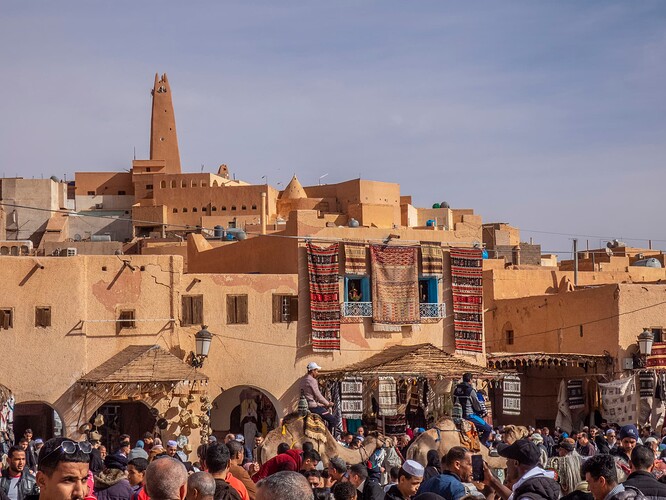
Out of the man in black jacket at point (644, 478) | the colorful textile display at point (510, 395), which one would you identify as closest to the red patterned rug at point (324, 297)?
the colorful textile display at point (510, 395)

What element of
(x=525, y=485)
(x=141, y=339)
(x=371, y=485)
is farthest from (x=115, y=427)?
(x=525, y=485)

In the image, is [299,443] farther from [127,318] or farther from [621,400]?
[621,400]

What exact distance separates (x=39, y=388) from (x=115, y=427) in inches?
117

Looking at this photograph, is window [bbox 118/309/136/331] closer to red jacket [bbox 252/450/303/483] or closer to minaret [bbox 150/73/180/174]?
red jacket [bbox 252/450/303/483]

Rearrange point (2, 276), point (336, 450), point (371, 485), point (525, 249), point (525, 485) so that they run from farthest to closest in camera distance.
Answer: point (525, 249), point (2, 276), point (336, 450), point (371, 485), point (525, 485)

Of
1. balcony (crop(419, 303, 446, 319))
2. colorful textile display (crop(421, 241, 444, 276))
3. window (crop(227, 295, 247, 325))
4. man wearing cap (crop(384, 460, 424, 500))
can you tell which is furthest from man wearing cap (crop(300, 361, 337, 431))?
balcony (crop(419, 303, 446, 319))

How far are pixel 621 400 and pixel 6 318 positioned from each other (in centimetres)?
1562

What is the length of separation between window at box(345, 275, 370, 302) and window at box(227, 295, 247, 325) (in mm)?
2751

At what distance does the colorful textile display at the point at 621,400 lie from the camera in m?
31.4

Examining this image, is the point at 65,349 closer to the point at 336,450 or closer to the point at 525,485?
the point at 336,450

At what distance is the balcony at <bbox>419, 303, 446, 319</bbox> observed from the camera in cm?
3144

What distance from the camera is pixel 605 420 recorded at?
1255 inches

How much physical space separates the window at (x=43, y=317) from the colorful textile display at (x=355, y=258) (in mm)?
7365

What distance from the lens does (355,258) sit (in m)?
30.3
